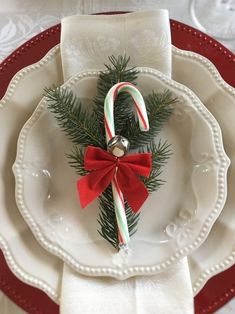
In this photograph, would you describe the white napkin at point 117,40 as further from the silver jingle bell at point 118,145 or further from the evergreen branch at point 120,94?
the silver jingle bell at point 118,145

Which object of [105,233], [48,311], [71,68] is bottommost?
[48,311]

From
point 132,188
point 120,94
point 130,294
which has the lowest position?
point 130,294

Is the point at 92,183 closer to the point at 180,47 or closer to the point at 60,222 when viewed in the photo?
the point at 60,222

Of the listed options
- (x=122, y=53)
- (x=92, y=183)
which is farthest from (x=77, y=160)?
(x=122, y=53)

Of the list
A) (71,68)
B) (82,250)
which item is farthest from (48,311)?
(71,68)

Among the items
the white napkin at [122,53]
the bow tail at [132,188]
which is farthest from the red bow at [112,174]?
the white napkin at [122,53]

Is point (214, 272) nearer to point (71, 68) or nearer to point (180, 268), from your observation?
point (180, 268)

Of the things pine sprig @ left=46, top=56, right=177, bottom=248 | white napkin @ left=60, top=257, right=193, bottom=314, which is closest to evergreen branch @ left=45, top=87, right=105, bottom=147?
pine sprig @ left=46, top=56, right=177, bottom=248
